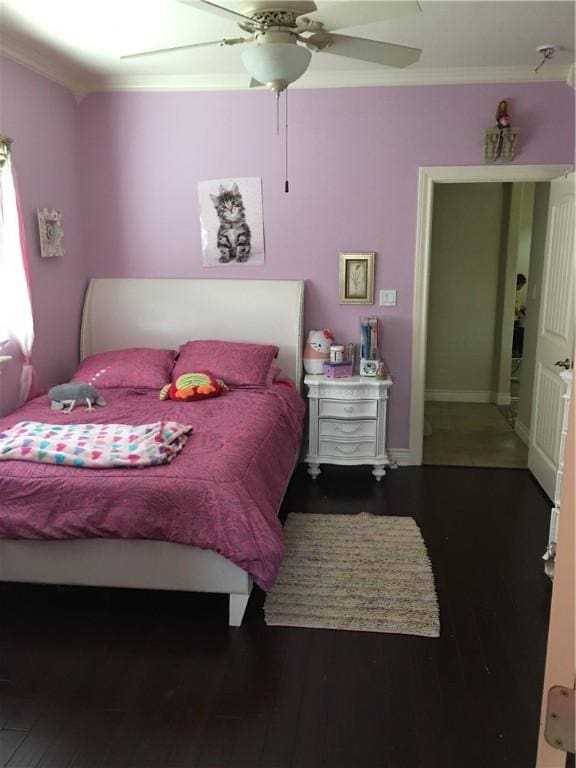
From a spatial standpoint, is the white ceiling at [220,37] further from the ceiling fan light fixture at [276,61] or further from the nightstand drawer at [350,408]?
the nightstand drawer at [350,408]

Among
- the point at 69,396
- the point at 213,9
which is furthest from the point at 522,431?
the point at 213,9

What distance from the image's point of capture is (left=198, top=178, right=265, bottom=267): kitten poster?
14.3ft

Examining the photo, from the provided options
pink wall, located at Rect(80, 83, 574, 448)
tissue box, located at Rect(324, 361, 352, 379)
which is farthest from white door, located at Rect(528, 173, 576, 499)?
tissue box, located at Rect(324, 361, 352, 379)

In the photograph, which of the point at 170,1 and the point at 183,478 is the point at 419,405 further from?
the point at 170,1

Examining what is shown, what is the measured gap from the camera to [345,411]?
13.8 feet

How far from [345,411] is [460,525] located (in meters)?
1.03

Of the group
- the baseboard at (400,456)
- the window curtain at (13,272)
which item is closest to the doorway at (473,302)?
the baseboard at (400,456)

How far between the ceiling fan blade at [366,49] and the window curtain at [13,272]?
5.91 ft

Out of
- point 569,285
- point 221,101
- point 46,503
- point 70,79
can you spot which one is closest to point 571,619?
point 46,503

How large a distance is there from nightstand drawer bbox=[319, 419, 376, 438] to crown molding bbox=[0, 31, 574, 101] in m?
2.08

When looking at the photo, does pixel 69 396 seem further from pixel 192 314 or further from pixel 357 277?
pixel 357 277

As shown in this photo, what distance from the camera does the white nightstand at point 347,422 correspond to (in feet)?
13.7

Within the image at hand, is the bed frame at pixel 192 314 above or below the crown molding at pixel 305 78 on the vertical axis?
below

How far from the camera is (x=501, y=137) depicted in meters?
4.04
